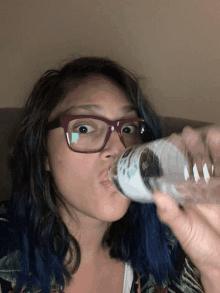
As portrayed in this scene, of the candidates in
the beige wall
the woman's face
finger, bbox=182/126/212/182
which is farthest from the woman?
the beige wall

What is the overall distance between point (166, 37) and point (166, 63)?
0.40ft

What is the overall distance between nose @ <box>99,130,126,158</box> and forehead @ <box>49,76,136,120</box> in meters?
0.10

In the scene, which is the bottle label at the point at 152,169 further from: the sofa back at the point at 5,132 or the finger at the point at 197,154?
the sofa back at the point at 5,132

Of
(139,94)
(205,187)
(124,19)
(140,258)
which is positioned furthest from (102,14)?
(140,258)

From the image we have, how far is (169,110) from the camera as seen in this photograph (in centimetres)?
131

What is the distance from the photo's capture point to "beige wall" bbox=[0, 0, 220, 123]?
119 cm

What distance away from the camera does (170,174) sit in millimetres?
698

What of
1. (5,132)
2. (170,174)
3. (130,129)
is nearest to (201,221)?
(170,174)

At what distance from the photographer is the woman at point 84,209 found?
796 millimetres

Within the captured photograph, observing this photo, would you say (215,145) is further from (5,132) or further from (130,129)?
(5,132)

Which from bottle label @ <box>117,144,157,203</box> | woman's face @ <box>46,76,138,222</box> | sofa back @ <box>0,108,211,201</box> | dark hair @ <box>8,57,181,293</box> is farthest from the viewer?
sofa back @ <box>0,108,211,201</box>

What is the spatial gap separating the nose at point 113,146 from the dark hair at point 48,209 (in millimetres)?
193

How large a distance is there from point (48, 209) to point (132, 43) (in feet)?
2.92

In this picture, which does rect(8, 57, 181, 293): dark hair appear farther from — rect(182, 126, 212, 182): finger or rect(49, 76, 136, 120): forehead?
rect(182, 126, 212, 182): finger
